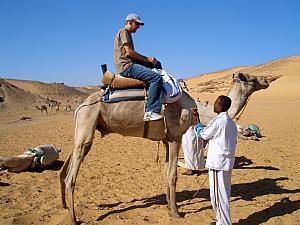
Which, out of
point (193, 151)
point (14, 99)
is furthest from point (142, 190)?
point (14, 99)

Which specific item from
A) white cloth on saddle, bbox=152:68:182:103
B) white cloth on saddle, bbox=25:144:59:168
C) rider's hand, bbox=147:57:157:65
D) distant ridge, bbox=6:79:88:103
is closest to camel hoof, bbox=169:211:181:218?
white cloth on saddle, bbox=152:68:182:103

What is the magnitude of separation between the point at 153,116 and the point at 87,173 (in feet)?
13.7

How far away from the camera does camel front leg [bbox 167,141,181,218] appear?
238 inches

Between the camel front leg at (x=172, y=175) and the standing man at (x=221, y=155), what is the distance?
1081 mm

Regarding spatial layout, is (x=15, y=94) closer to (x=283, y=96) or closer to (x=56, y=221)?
(x=283, y=96)

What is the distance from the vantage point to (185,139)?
8664 mm

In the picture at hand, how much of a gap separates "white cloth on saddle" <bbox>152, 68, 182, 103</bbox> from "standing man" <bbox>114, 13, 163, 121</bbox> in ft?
0.50

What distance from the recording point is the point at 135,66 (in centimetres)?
595

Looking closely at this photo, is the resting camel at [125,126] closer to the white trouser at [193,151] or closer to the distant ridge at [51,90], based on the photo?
the white trouser at [193,151]

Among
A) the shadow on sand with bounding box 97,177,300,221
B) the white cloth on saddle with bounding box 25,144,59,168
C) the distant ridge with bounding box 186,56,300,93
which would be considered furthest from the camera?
the distant ridge with bounding box 186,56,300,93

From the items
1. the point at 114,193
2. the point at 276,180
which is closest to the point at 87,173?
the point at 114,193

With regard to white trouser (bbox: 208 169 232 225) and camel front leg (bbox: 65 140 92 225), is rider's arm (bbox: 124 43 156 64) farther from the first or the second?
white trouser (bbox: 208 169 232 225)

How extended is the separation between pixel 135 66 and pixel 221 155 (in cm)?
219

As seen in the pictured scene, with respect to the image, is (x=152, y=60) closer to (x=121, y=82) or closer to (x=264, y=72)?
(x=121, y=82)
